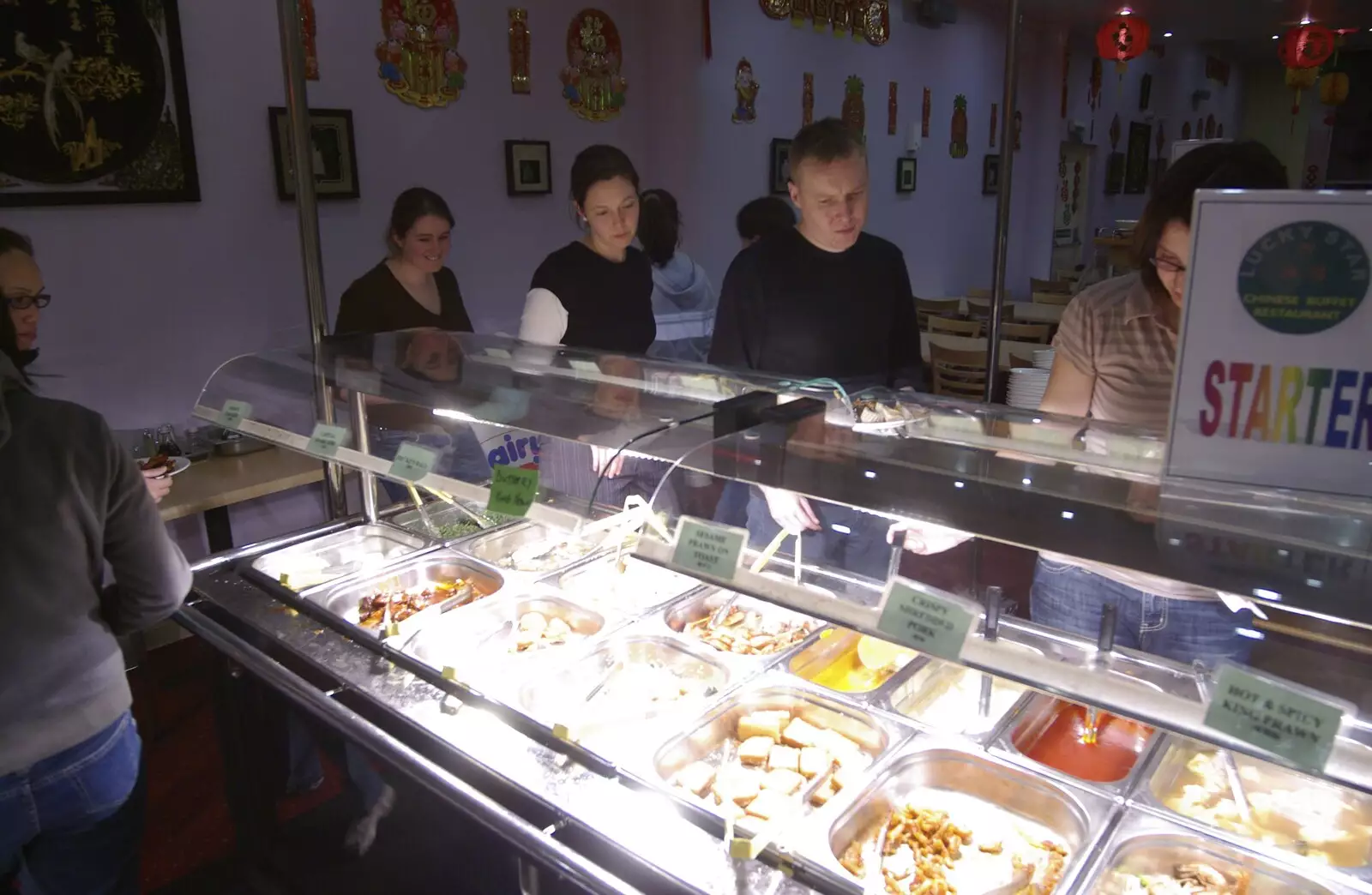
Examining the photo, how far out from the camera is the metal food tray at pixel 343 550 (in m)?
2.41

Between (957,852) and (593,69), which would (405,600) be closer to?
(957,852)

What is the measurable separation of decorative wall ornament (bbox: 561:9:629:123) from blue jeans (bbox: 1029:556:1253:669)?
15.0ft

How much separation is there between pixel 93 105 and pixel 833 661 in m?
3.72

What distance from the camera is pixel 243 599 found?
7.39 feet

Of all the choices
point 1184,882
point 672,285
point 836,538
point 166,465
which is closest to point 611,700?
point 836,538

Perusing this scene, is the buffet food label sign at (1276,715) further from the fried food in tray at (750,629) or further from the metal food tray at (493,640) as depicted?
the metal food tray at (493,640)

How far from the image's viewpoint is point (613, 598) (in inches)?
87.7

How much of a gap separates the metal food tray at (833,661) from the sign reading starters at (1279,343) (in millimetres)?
833

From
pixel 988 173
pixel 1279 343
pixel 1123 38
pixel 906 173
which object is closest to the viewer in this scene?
pixel 1279 343

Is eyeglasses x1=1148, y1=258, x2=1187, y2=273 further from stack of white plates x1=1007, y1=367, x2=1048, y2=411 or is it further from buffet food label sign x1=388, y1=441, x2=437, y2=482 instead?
stack of white plates x1=1007, y1=367, x2=1048, y2=411

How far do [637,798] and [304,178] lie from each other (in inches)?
71.2

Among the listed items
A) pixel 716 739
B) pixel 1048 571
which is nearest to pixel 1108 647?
pixel 1048 571

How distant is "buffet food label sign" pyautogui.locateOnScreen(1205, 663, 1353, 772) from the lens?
3.20 feet

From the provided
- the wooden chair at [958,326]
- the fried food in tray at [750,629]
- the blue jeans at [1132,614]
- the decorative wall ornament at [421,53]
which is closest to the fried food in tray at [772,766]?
the fried food in tray at [750,629]
